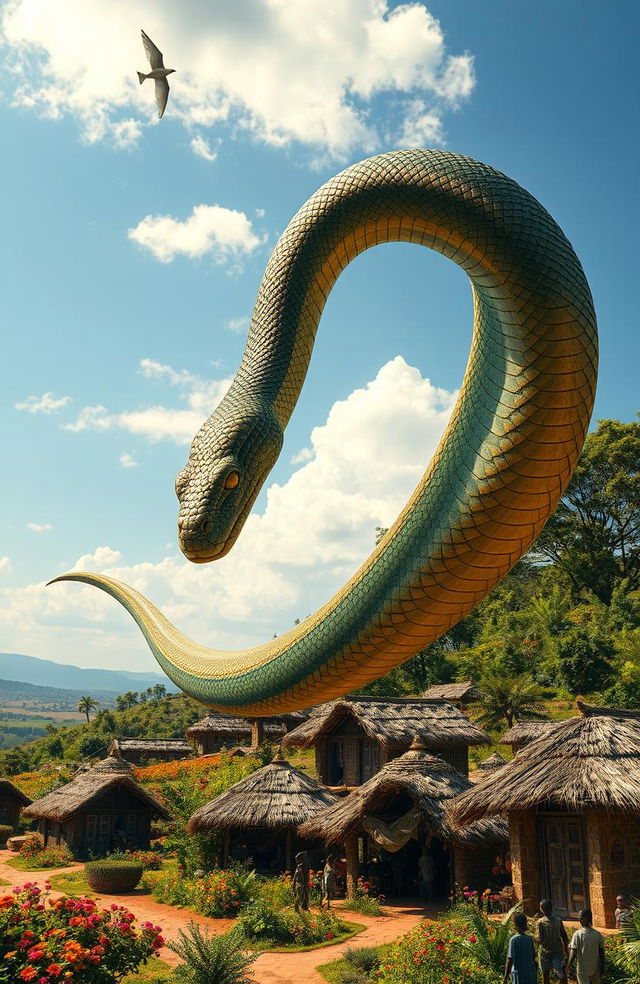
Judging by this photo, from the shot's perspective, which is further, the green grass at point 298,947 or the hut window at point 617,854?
the green grass at point 298,947

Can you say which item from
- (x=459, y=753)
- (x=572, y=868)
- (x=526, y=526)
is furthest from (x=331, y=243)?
(x=459, y=753)

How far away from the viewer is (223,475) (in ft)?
6.93

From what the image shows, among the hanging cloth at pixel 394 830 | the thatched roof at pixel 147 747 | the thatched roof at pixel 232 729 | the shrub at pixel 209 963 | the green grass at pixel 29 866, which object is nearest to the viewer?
the shrub at pixel 209 963

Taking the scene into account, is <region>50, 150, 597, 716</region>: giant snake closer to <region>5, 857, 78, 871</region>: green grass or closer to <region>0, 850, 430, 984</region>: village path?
<region>0, 850, 430, 984</region>: village path

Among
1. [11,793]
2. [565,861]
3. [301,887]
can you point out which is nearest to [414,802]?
[301,887]

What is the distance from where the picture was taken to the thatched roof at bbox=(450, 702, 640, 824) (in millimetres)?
13438

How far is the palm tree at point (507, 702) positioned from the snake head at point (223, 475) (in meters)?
37.0

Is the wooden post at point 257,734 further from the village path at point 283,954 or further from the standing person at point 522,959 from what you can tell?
the standing person at point 522,959

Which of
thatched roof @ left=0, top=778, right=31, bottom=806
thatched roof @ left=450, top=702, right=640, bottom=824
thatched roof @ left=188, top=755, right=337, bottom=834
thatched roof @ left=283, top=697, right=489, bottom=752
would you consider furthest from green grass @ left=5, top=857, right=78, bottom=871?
thatched roof @ left=450, top=702, right=640, bottom=824

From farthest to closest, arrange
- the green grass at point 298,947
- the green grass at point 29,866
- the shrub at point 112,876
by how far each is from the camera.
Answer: the green grass at point 29,866 → the shrub at point 112,876 → the green grass at point 298,947

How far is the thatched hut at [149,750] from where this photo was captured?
44656 mm

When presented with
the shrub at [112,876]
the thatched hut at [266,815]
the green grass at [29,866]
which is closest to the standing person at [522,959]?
the thatched hut at [266,815]

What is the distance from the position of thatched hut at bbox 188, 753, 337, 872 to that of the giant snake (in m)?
21.0

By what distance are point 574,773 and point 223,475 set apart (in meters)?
14.3
